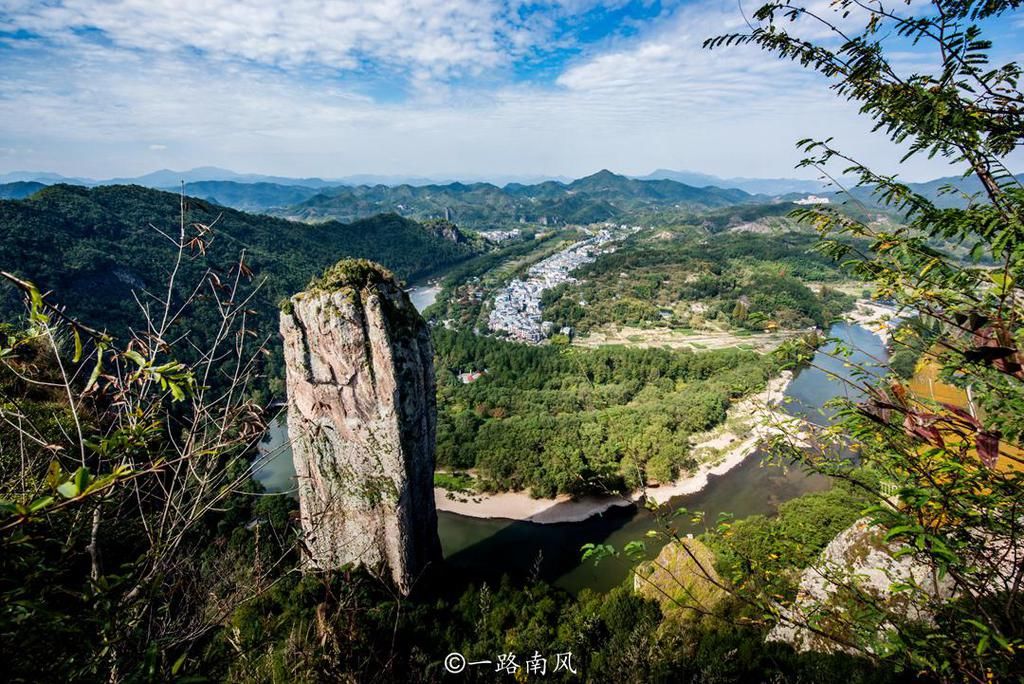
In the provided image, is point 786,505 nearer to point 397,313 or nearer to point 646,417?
point 646,417

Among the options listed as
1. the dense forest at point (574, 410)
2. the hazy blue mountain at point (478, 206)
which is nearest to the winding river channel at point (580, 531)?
the dense forest at point (574, 410)

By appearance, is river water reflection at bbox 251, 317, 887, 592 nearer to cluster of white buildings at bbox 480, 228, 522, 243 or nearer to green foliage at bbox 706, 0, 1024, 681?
green foliage at bbox 706, 0, 1024, 681

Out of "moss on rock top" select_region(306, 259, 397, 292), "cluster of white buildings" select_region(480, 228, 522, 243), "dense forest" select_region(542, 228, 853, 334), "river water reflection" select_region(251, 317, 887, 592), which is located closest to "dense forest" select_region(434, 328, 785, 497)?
"river water reflection" select_region(251, 317, 887, 592)

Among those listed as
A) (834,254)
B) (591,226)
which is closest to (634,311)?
(834,254)

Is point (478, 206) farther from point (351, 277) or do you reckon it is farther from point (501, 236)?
point (351, 277)

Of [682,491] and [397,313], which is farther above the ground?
[397,313]

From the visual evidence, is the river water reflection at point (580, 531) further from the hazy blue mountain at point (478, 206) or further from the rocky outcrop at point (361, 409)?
the hazy blue mountain at point (478, 206)
